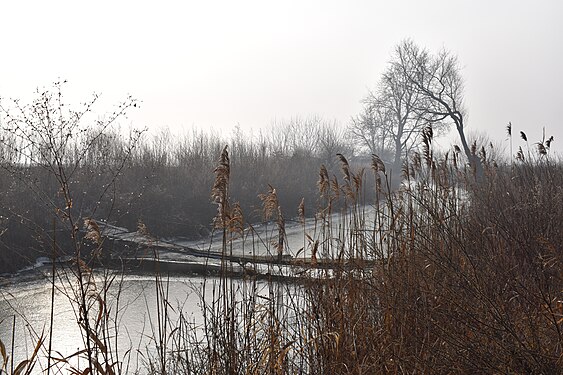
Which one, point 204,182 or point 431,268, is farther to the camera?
point 204,182

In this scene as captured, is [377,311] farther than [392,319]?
Yes

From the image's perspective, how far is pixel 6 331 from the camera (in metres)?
6.71

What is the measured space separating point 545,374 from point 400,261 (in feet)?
5.46

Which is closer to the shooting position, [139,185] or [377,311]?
[377,311]

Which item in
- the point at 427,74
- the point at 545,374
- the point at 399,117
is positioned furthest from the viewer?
the point at 399,117

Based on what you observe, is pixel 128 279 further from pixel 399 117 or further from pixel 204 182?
pixel 399 117

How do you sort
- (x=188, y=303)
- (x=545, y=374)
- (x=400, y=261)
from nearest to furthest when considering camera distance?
(x=545, y=374), (x=400, y=261), (x=188, y=303)

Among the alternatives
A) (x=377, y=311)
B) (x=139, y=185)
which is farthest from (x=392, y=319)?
(x=139, y=185)

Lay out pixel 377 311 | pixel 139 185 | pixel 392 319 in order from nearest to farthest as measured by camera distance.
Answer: pixel 392 319
pixel 377 311
pixel 139 185

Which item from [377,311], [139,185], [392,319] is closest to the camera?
[392,319]

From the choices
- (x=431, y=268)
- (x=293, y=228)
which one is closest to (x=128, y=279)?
(x=431, y=268)

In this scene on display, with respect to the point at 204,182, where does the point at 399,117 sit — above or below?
above

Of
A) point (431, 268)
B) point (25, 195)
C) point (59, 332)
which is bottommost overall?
point (59, 332)

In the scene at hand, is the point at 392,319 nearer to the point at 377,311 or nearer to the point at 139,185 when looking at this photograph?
the point at 377,311
